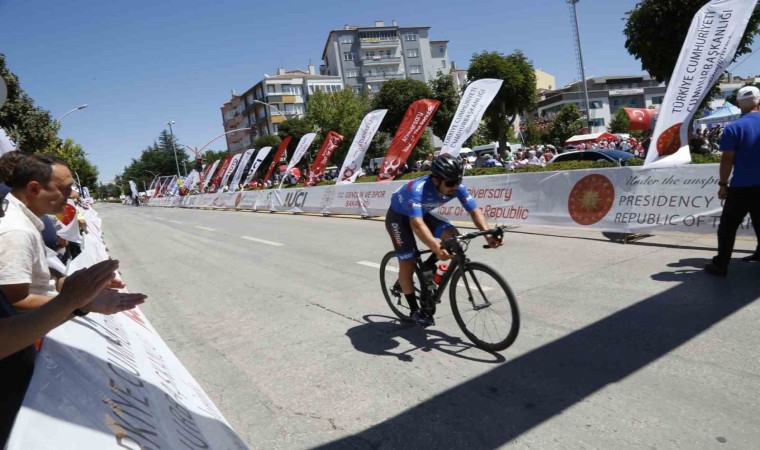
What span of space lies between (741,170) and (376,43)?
90.9 m

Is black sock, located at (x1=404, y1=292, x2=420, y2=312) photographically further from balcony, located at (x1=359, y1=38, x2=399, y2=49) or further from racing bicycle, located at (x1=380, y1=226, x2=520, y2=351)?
balcony, located at (x1=359, y1=38, x2=399, y2=49)

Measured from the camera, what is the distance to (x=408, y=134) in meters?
17.0

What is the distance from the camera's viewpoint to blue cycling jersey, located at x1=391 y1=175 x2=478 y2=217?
430 cm

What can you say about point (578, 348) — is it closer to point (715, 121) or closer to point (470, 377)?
point (470, 377)

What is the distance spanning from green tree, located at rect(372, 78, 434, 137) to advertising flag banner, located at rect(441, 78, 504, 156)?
131 feet

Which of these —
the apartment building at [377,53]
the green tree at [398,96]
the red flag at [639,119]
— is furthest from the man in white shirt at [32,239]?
the apartment building at [377,53]

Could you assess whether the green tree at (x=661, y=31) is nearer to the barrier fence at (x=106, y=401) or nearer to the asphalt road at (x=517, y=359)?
the asphalt road at (x=517, y=359)

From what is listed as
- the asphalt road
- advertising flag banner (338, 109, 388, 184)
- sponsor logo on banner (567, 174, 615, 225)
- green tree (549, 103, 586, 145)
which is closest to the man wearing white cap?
the asphalt road

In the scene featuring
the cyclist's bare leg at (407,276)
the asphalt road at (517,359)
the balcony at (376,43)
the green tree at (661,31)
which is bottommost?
the asphalt road at (517,359)

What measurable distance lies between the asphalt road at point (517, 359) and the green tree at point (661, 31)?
18231 mm

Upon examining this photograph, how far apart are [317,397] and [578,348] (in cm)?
222

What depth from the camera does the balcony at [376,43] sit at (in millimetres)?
88875

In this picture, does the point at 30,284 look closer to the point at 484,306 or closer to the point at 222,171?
the point at 484,306

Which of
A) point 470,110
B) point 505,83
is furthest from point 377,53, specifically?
point 470,110
